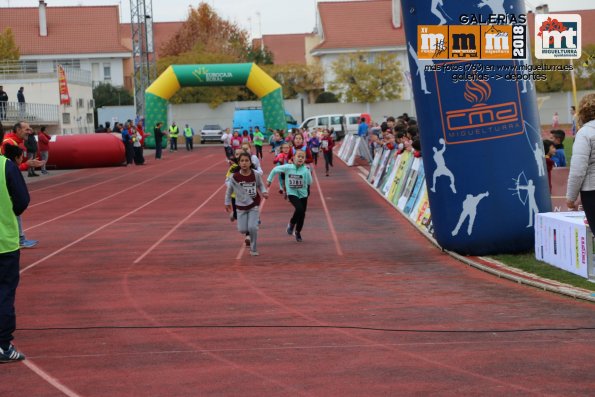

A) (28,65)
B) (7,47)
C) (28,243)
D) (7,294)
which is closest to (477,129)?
(28,243)

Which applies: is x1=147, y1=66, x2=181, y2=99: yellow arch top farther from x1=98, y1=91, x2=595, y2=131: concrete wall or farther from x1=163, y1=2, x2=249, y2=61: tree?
x1=163, y1=2, x2=249, y2=61: tree

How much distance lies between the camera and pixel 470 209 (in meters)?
14.7

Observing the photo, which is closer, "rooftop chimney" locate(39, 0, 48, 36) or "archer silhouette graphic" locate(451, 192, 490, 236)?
"archer silhouette graphic" locate(451, 192, 490, 236)

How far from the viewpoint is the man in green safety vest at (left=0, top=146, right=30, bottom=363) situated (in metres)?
8.32

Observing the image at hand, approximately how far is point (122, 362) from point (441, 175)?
748 centimetres

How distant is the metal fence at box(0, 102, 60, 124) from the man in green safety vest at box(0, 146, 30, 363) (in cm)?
3862

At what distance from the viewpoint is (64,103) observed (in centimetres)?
A: 5766

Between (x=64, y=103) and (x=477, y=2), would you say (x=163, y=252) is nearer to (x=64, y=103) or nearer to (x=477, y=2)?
(x=477, y=2)

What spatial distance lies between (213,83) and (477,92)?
4301 centimetres

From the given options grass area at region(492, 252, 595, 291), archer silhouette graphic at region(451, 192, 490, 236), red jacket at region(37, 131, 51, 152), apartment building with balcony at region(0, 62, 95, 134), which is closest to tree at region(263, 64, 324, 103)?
apartment building with balcony at region(0, 62, 95, 134)

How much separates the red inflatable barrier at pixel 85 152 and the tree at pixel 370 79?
42525 millimetres

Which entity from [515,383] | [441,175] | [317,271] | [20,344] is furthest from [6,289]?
[441,175]

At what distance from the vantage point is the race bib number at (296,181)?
17.7m

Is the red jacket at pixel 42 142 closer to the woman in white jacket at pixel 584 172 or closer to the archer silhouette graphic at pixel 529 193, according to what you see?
the archer silhouette graphic at pixel 529 193
